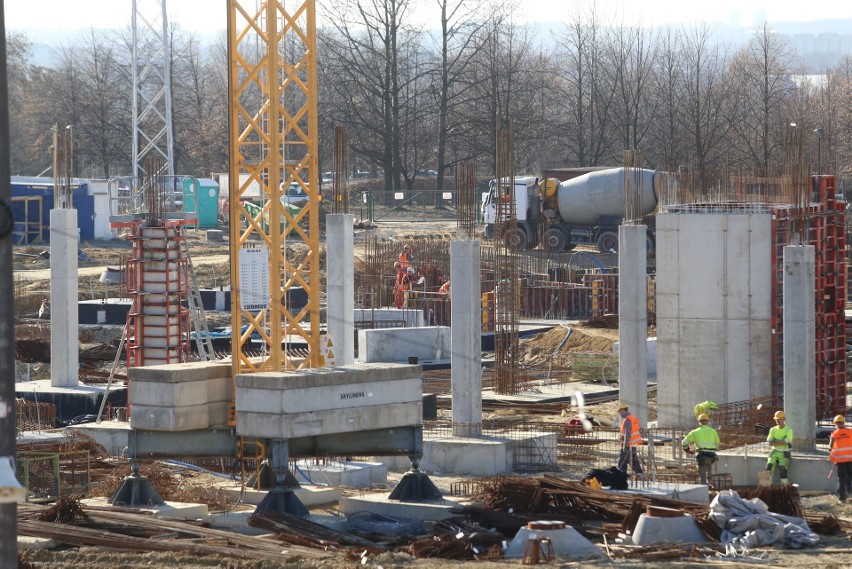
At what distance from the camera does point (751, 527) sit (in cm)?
1430

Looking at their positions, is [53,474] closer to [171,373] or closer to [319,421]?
[171,373]

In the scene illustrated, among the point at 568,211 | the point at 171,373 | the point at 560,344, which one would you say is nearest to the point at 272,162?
the point at 171,373

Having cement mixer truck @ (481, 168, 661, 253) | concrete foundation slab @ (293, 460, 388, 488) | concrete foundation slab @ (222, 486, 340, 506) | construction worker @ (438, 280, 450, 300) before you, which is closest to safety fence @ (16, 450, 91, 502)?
concrete foundation slab @ (222, 486, 340, 506)

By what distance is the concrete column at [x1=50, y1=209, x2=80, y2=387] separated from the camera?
23891 millimetres

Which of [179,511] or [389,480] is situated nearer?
[179,511]

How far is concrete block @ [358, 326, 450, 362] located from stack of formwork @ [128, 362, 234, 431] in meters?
11.6

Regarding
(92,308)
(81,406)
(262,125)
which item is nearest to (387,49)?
(92,308)

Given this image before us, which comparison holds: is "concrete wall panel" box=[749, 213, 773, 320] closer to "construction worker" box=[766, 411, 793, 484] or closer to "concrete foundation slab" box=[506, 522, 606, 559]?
"construction worker" box=[766, 411, 793, 484]

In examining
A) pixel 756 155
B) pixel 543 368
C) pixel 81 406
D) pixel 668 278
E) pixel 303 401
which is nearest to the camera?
pixel 303 401

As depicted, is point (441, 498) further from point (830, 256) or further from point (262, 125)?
point (830, 256)

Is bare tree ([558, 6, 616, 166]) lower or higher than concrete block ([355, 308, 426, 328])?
higher

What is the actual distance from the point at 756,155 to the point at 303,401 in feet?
144

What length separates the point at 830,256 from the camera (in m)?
23.3

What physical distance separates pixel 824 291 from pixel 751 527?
923 centimetres
